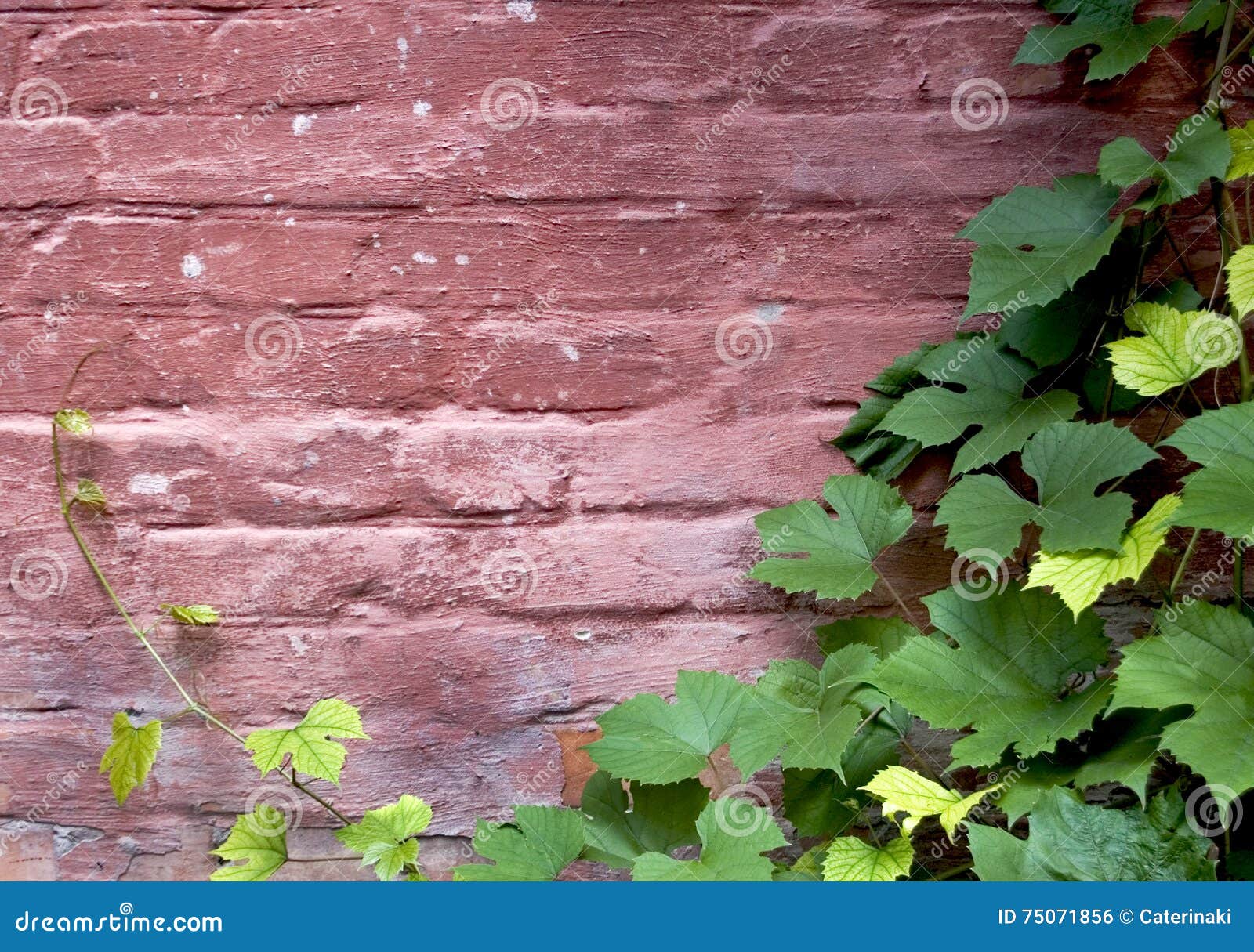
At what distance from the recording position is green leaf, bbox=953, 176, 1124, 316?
1.40 metres

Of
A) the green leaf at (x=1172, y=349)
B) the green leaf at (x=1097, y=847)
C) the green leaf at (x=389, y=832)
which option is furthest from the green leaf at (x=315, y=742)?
the green leaf at (x=1172, y=349)

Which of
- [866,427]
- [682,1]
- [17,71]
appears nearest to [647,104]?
[682,1]

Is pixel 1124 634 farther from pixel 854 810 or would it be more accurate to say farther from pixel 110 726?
pixel 110 726

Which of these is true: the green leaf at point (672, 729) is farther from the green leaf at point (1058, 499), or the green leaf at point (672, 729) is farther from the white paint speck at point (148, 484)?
the white paint speck at point (148, 484)

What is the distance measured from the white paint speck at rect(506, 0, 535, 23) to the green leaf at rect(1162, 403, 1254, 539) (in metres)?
1.21

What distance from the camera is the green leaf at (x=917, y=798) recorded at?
128cm

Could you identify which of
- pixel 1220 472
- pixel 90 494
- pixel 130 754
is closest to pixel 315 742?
pixel 130 754

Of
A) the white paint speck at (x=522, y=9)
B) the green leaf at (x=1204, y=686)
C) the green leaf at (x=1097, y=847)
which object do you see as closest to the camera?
the green leaf at (x=1204, y=686)

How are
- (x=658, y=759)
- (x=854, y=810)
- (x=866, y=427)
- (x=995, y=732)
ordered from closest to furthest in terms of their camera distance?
1. (x=995, y=732)
2. (x=658, y=759)
3. (x=854, y=810)
4. (x=866, y=427)

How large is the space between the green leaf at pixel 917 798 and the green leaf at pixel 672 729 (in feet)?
0.80

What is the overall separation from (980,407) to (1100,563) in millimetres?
340

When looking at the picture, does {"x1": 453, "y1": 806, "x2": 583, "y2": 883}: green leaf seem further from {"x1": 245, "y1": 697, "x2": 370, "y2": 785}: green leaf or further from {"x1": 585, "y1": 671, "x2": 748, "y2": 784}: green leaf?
{"x1": 245, "y1": 697, "x2": 370, "y2": 785}: green leaf

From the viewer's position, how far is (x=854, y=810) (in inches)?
59.1

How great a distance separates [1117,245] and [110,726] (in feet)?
6.39
